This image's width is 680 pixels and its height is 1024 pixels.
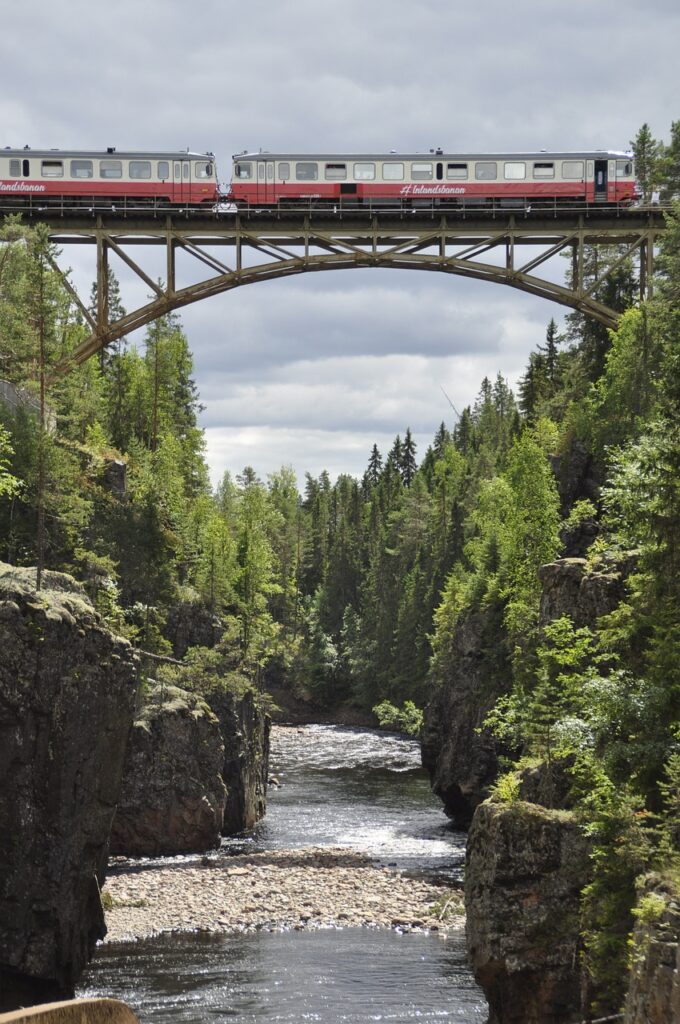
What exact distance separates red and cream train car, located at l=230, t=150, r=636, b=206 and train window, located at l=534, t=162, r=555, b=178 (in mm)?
41

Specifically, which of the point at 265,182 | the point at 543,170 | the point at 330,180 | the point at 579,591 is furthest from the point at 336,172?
the point at 579,591

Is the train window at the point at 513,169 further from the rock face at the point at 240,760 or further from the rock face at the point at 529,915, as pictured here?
the rock face at the point at 529,915

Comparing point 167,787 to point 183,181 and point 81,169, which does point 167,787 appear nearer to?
point 183,181

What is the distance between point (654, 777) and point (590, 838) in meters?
2.07

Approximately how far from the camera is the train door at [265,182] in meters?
48.3

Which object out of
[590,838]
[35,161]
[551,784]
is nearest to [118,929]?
[551,784]

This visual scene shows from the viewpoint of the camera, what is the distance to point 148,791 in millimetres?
40594

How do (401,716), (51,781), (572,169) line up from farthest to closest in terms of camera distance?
(401,716) < (572,169) < (51,781)

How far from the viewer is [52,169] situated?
4912 centimetres

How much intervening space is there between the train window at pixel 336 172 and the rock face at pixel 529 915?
3247cm

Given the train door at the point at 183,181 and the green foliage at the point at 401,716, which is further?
the green foliage at the point at 401,716

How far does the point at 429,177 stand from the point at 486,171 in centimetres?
241

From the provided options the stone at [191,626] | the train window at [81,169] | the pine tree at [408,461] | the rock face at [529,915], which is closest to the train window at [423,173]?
the train window at [81,169]

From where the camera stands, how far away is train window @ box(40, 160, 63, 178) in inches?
1929
